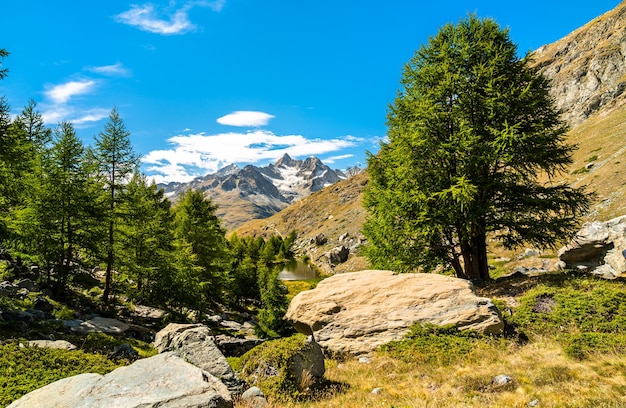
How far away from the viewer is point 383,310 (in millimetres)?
Answer: 13430

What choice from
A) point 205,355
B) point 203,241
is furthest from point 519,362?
point 203,241

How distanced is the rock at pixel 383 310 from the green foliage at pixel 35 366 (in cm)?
765

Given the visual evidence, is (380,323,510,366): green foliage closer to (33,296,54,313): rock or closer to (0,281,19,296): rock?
(33,296,54,313): rock

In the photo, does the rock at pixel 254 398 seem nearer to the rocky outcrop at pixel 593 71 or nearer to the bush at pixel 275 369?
the bush at pixel 275 369

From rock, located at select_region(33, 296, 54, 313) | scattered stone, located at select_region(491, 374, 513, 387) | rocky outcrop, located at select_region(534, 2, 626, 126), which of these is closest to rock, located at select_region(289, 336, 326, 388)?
scattered stone, located at select_region(491, 374, 513, 387)

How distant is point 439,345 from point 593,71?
486 ft

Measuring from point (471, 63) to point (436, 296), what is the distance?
1266cm

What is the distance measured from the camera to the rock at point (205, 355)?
9062 millimetres

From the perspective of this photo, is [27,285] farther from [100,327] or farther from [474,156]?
[474,156]

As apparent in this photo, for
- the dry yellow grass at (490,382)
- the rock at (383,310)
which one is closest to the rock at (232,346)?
the rock at (383,310)

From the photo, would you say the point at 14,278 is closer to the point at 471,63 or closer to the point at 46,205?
the point at 46,205

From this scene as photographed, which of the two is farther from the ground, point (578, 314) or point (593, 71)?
point (593, 71)

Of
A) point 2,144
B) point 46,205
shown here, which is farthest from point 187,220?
point 2,144

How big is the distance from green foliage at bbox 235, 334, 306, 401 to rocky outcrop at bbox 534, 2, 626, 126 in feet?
362
